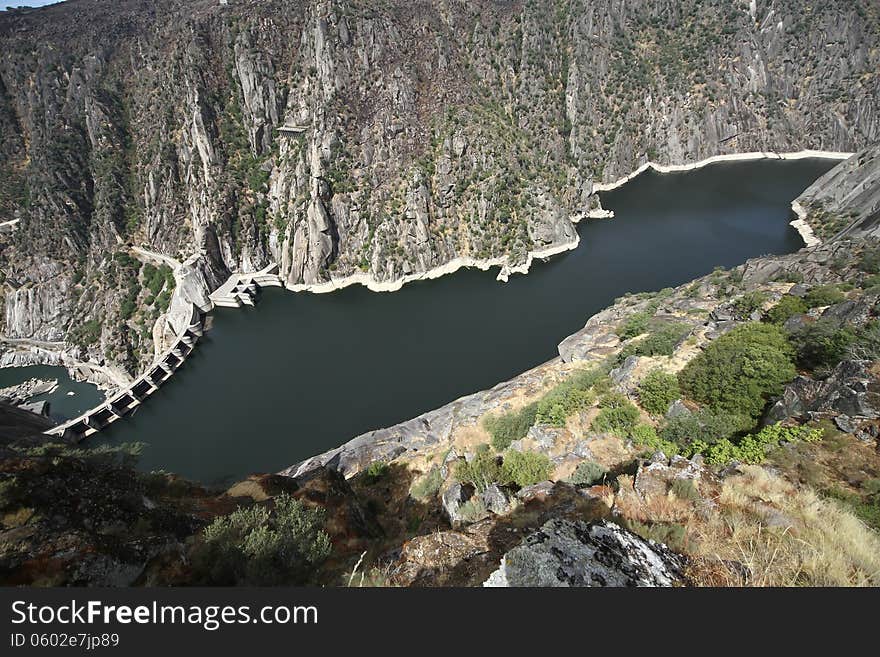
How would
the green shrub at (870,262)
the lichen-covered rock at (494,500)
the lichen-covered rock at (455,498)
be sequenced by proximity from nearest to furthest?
the lichen-covered rock at (494,500), the lichen-covered rock at (455,498), the green shrub at (870,262)

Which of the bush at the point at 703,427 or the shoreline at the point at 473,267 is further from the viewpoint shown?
the shoreline at the point at 473,267

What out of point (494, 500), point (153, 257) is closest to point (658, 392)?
point (494, 500)

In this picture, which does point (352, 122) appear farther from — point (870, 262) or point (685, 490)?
point (685, 490)

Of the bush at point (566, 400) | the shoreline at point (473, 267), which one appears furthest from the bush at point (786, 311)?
the shoreline at point (473, 267)

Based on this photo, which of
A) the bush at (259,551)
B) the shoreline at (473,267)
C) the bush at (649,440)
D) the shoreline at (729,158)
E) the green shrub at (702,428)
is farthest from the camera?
the shoreline at (729,158)

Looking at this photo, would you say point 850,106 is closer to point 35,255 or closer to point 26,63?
Result: point 35,255

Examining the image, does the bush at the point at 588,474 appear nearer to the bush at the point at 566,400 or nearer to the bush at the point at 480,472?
the bush at the point at 480,472

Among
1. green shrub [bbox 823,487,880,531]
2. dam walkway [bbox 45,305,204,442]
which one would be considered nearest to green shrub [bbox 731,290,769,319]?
green shrub [bbox 823,487,880,531]
